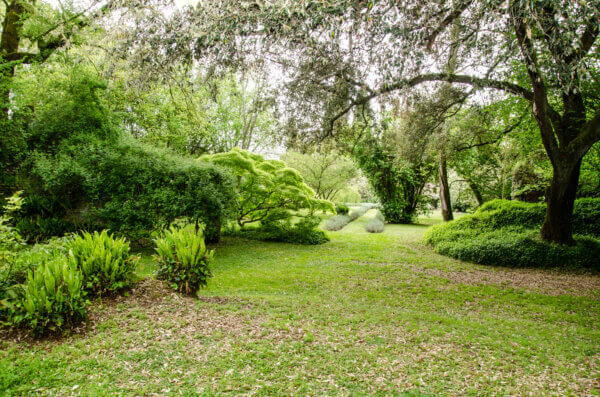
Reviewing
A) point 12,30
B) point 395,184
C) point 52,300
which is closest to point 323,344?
point 52,300

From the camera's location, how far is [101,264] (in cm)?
399

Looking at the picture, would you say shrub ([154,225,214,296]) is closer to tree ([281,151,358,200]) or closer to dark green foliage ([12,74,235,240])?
dark green foliage ([12,74,235,240])

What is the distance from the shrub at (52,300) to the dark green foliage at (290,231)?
8.51 m

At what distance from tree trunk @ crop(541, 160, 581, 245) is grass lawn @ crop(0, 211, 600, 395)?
2.46 m

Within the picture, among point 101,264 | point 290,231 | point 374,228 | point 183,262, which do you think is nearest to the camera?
point 101,264

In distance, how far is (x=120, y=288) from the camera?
14.0 ft

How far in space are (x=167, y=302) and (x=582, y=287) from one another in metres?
9.20

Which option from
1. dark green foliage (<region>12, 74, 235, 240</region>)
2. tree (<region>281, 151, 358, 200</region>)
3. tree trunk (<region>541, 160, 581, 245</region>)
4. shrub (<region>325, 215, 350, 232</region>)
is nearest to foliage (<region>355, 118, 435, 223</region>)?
tree (<region>281, 151, 358, 200</region>)

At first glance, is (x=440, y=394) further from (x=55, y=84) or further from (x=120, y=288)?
(x=55, y=84)

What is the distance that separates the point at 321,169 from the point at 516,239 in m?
15.8

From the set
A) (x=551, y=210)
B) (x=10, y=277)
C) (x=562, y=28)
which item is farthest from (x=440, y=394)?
(x=551, y=210)

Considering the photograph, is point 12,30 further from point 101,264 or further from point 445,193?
point 445,193

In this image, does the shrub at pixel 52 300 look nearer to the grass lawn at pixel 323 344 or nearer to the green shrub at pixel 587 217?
the grass lawn at pixel 323 344

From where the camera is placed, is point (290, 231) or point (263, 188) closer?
point (263, 188)
